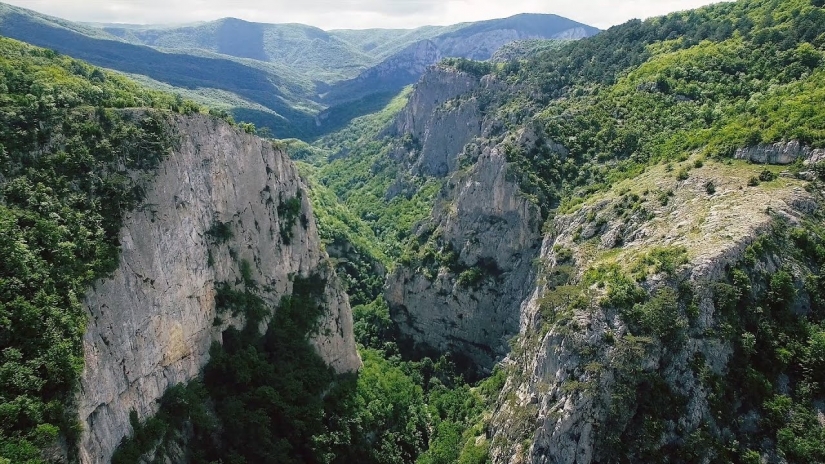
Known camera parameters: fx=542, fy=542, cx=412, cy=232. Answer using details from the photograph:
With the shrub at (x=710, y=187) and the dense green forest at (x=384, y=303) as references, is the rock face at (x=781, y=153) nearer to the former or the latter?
the dense green forest at (x=384, y=303)

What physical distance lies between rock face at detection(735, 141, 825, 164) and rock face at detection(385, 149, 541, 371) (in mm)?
30574

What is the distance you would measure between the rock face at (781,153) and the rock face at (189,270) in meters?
54.8

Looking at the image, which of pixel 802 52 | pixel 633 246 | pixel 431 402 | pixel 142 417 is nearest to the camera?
pixel 142 417

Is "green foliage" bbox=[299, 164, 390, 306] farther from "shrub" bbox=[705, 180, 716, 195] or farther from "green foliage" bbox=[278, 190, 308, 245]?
"shrub" bbox=[705, 180, 716, 195]

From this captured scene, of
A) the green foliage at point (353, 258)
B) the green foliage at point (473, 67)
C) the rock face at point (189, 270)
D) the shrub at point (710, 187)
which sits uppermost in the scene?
the green foliage at point (473, 67)

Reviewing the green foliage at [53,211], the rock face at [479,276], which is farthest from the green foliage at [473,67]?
the green foliage at [53,211]

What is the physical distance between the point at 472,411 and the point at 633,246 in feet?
108

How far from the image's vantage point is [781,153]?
55562mm

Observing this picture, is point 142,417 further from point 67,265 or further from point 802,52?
point 802,52

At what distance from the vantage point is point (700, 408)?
141ft

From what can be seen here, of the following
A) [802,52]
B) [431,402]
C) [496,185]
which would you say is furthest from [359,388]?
[802,52]

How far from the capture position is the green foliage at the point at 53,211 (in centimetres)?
3512

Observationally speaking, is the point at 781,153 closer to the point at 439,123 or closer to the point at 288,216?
the point at 288,216

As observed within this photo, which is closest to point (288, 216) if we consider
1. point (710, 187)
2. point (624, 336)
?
point (624, 336)
